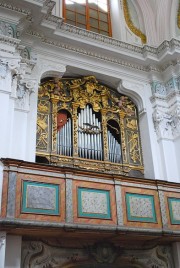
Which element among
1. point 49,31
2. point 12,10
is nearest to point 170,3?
point 49,31

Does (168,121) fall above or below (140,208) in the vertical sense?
above

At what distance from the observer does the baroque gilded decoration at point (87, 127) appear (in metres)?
8.53

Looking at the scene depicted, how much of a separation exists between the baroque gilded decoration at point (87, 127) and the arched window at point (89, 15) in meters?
1.79

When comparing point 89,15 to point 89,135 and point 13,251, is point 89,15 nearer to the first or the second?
point 89,135

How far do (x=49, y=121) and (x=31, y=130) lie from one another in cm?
86

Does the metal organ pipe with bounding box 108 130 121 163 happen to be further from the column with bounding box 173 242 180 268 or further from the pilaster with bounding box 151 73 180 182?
the column with bounding box 173 242 180 268

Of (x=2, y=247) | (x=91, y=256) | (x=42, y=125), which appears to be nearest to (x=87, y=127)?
(x=42, y=125)

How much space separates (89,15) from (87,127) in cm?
371

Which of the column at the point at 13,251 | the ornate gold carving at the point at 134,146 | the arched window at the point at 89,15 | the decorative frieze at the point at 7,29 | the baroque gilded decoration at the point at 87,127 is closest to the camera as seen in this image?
the column at the point at 13,251

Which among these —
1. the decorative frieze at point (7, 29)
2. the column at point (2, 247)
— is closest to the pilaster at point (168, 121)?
the decorative frieze at point (7, 29)

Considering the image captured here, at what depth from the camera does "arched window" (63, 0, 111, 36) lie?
10.4 metres

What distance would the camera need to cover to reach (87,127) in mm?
9117

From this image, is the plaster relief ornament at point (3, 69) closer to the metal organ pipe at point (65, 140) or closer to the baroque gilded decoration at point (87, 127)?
the baroque gilded decoration at point (87, 127)

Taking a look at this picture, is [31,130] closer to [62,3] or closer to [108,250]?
[108,250]
